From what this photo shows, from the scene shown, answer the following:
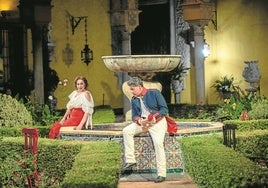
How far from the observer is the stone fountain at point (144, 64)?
12.8 metres

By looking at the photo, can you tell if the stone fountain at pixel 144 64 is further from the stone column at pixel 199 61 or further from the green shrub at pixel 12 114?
the stone column at pixel 199 61

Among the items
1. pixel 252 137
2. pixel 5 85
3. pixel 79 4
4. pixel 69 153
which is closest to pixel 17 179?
pixel 69 153

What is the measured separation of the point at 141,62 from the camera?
42.1 ft

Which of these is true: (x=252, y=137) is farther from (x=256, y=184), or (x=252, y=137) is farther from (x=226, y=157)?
(x=256, y=184)

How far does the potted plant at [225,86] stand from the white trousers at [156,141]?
12007 mm

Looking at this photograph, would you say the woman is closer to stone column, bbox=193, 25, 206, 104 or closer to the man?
the man

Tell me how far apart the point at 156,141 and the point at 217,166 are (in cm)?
276

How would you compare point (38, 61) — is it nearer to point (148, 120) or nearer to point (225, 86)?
point (225, 86)

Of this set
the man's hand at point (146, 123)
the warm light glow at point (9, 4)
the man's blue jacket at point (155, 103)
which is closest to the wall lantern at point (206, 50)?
the warm light glow at point (9, 4)

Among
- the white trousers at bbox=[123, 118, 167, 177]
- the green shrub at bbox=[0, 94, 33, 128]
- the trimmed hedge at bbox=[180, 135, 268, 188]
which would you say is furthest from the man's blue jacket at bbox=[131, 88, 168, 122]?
the green shrub at bbox=[0, 94, 33, 128]

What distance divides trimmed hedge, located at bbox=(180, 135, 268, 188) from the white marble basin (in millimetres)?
2066

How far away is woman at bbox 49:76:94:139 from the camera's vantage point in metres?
12.5

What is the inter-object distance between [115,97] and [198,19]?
173 inches

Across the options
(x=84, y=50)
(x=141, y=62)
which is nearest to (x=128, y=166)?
(x=141, y=62)
